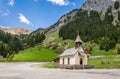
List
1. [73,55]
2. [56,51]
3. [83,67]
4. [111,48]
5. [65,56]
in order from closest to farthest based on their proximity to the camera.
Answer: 1. [83,67]
2. [73,55]
3. [65,56]
4. [111,48]
5. [56,51]

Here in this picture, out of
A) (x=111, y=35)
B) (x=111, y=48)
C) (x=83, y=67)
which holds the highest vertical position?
(x=111, y=35)

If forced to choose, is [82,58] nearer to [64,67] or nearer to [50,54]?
[64,67]

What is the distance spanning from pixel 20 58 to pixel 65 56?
7130 centimetres

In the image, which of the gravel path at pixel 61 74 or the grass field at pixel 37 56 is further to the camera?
the grass field at pixel 37 56

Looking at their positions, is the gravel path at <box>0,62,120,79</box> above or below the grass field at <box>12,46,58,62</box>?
below

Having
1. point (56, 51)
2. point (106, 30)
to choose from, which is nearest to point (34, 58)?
point (56, 51)

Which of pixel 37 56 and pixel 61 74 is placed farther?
pixel 37 56

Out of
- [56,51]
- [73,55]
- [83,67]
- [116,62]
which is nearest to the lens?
[83,67]

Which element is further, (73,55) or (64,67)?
(73,55)

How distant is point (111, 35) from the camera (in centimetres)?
17462

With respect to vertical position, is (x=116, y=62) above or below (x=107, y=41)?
below

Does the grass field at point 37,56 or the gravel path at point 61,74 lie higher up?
the grass field at point 37,56

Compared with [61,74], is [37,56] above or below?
above

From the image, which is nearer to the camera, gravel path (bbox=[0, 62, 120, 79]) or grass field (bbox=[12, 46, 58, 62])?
gravel path (bbox=[0, 62, 120, 79])
